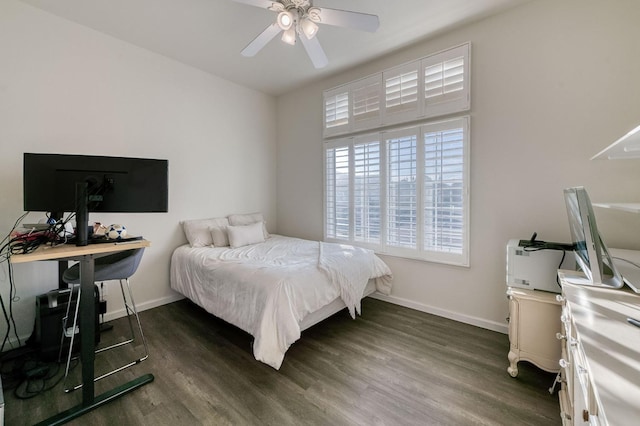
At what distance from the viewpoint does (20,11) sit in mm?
2268

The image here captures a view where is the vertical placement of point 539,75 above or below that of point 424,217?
above

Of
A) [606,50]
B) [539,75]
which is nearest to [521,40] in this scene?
[539,75]

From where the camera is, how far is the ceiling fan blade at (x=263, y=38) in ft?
6.64

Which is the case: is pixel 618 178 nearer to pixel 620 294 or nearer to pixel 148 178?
pixel 620 294

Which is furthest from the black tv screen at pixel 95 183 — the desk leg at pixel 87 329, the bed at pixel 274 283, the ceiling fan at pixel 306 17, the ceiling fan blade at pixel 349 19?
the ceiling fan blade at pixel 349 19

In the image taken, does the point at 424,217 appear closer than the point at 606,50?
No

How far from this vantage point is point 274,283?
6.53 ft

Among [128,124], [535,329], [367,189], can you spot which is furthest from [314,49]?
[535,329]

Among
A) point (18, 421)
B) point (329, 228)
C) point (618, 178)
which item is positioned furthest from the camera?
point (329, 228)

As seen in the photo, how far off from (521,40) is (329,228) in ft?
9.17

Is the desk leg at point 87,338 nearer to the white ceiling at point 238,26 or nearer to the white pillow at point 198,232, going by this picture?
the white pillow at point 198,232

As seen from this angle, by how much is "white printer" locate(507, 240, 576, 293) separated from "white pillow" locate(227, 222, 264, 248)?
9.04 feet

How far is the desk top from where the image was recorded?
4.53ft

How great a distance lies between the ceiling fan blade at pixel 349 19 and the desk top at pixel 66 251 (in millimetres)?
2040
